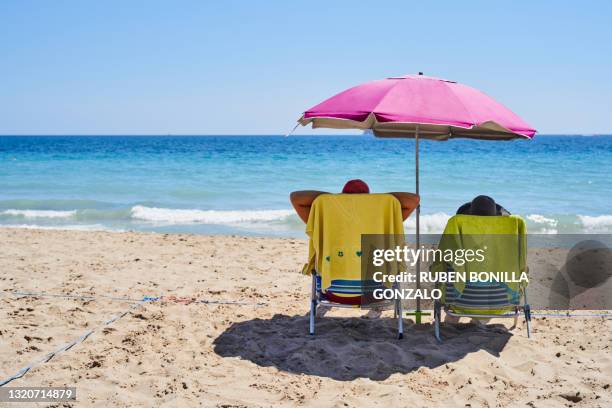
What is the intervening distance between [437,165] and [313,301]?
23.3 meters

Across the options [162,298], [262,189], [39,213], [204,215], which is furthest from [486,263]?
[262,189]

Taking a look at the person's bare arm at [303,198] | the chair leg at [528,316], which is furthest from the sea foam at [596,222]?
the person's bare arm at [303,198]

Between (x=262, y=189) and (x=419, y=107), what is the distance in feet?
48.9

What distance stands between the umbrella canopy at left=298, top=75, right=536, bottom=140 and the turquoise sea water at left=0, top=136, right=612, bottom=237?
646cm

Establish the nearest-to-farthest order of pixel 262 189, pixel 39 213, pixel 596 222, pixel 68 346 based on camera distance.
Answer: pixel 68 346, pixel 596 222, pixel 39 213, pixel 262 189

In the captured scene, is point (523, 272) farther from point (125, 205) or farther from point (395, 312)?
point (125, 205)

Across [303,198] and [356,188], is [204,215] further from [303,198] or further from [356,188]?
[356,188]

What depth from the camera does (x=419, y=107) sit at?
427 centimetres

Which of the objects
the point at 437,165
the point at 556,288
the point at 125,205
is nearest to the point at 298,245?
the point at 556,288

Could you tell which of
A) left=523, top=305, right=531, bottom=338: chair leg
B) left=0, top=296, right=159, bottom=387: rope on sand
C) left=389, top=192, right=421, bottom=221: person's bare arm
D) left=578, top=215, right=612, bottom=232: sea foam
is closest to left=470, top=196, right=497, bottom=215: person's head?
left=389, top=192, right=421, bottom=221: person's bare arm

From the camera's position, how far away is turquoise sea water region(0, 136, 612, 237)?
41.5ft

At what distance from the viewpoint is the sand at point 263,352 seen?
3.59 metres

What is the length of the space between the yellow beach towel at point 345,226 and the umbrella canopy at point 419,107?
58cm

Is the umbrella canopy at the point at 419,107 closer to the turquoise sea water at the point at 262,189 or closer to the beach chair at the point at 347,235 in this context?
the beach chair at the point at 347,235
